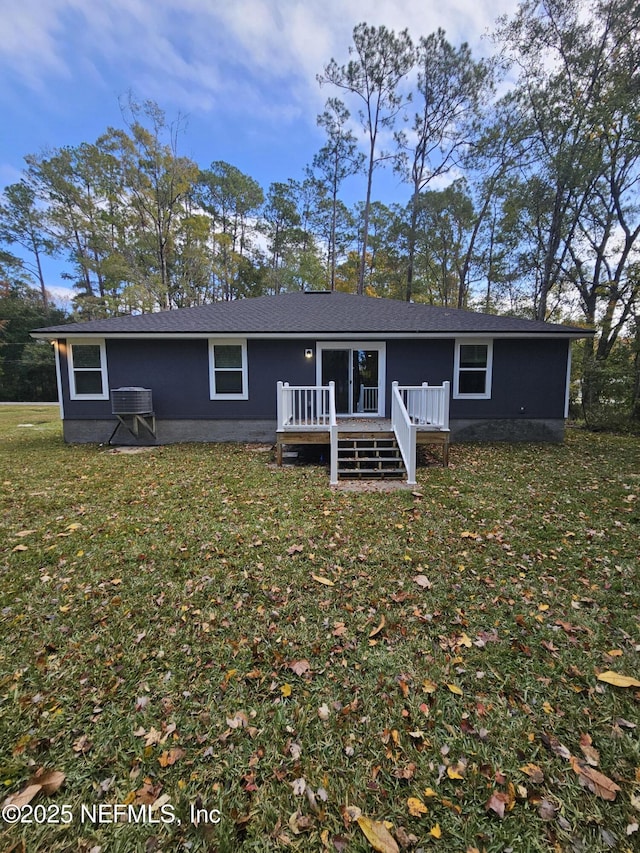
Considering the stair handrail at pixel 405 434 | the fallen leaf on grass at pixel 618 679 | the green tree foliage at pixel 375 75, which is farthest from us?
the green tree foliage at pixel 375 75

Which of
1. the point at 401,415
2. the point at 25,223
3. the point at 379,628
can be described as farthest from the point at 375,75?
the point at 25,223

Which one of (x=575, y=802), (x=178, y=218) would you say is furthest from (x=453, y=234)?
(x=575, y=802)

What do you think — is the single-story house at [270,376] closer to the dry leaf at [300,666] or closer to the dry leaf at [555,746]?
the dry leaf at [300,666]

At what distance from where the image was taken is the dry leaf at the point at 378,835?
1.46m

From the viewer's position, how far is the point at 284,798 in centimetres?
166

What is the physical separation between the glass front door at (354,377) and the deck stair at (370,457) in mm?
2466

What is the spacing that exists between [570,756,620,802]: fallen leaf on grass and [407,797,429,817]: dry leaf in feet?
2.51

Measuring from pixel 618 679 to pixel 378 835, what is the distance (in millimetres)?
1758

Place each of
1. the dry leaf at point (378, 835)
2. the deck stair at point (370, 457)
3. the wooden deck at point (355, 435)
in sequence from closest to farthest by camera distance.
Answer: the dry leaf at point (378, 835)
the deck stair at point (370, 457)
the wooden deck at point (355, 435)

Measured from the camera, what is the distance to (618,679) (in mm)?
2234

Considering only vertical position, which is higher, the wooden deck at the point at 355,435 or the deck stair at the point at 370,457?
the wooden deck at the point at 355,435

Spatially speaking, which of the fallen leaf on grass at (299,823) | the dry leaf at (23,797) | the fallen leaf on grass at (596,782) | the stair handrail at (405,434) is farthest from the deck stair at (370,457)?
the dry leaf at (23,797)

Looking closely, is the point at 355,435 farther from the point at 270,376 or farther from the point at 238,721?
the point at 238,721

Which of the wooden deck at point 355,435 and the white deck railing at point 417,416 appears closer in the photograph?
the white deck railing at point 417,416
